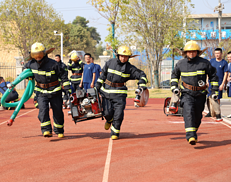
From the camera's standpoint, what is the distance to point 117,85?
7230mm

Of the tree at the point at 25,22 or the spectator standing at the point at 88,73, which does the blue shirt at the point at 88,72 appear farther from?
the tree at the point at 25,22

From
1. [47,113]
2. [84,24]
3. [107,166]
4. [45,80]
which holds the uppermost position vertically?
[84,24]

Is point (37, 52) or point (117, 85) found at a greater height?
point (37, 52)

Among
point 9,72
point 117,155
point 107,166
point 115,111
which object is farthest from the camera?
point 9,72

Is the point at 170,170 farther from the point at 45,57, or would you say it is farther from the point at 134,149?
the point at 45,57

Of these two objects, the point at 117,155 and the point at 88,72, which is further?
the point at 88,72

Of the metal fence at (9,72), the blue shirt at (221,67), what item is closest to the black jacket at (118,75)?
the blue shirt at (221,67)

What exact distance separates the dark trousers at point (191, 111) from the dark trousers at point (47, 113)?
2769 millimetres

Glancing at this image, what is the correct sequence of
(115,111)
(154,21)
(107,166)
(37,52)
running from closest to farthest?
(107,166) → (37,52) → (115,111) → (154,21)

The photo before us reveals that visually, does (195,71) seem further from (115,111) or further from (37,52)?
(37,52)

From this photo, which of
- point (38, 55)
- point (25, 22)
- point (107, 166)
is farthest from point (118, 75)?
point (25, 22)

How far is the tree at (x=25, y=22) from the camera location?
28844 mm

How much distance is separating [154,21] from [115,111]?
17.6 meters

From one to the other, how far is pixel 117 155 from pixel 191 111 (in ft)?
6.02
